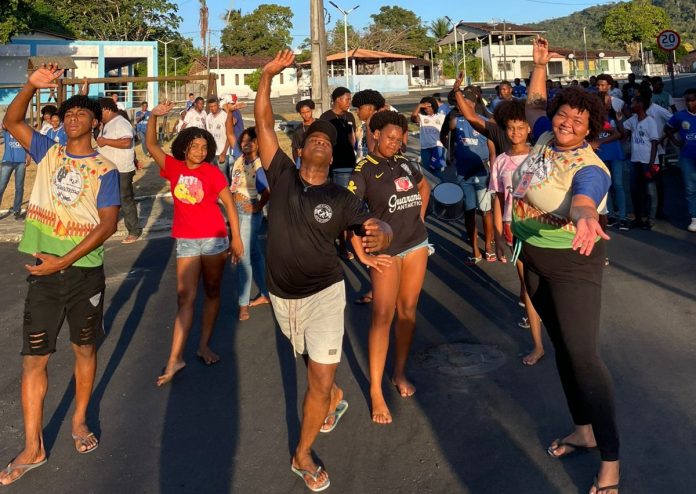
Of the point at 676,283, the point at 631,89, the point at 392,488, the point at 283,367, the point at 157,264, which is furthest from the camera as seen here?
the point at 631,89

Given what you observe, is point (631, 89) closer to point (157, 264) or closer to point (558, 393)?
point (157, 264)

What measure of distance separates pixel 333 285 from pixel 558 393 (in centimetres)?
190

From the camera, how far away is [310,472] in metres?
3.77

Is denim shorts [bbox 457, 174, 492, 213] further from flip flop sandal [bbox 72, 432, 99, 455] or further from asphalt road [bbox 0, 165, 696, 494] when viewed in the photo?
flip flop sandal [bbox 72, 432, 99, 455]

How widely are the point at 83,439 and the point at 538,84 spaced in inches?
150

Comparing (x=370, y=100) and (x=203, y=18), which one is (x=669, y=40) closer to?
(x=370, y=100)

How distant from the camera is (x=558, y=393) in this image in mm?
4746

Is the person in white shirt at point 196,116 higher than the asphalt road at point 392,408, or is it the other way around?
the person in white shirt at point 196,116

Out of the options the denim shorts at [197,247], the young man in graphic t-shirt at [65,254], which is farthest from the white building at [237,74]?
the young man in graphic t-shirt at [65,254]

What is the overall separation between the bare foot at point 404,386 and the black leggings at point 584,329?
4.42 feet

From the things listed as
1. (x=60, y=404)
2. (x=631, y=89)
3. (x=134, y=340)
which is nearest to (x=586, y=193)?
(x=60, y=404)

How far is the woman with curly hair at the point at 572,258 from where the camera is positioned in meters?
3.56

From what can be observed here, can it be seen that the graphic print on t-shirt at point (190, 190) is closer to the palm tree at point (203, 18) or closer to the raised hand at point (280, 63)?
the raised hand at point (280, 63)

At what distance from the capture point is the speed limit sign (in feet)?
47.2
